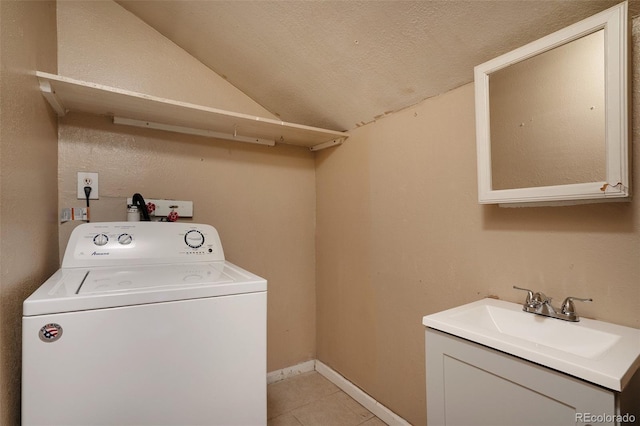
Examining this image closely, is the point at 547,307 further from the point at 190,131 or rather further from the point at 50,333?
the point at 190,131

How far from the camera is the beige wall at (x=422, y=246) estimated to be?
972 mm

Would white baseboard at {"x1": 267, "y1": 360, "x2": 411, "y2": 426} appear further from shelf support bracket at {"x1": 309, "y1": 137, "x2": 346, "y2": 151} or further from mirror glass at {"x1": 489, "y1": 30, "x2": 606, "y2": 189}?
shelf support bracket at {"x1": 309, "y1": 137, "x2": 346, "y2": 151}

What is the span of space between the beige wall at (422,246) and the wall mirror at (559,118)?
0.08 metres

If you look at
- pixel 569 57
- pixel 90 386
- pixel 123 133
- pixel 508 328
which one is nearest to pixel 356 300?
pixel 508 328

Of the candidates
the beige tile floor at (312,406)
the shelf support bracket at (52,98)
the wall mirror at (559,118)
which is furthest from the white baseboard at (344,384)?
the shelf support bracket at (52,98)

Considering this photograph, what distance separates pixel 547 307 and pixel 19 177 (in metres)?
1.80

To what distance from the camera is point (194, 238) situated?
1.60 meters

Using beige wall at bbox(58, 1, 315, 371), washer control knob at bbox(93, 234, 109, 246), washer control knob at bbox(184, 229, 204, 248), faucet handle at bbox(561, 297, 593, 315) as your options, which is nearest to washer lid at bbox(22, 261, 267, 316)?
washer control knob at bbox(93, 234, 109, 246)

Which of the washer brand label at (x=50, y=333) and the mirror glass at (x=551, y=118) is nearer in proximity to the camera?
the washer brand label at (x=50, y=333)

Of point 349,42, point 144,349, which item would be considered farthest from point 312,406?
point 349,42

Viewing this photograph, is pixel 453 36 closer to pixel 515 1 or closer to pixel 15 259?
pixel 515 1

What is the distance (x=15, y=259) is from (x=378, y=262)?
61.5 inches

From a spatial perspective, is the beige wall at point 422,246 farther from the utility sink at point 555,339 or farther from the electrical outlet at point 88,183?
the electrical outlet at point 88,183

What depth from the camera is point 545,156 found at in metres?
1.07
